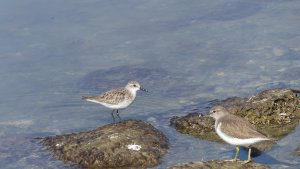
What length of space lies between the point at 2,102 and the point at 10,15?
6326mm

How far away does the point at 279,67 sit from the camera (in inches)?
697

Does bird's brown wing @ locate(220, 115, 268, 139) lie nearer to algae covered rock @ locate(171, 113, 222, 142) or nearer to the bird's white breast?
the bird's white breast

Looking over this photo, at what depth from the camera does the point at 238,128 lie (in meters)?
11.4

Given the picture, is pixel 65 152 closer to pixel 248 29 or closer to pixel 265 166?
pixel 265 166

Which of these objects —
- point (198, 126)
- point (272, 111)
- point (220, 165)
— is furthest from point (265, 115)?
point (220, 165)

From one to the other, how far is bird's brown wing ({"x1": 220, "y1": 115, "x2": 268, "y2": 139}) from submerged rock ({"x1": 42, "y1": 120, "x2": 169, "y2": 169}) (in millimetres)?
1717

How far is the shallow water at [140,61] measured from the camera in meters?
14.8

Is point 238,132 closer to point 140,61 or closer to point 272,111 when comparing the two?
point 272,111

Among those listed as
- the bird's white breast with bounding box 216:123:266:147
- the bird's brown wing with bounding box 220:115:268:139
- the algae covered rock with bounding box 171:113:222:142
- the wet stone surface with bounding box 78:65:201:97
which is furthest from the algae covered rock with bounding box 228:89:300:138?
the wet stone surface with bounding box 78:65:201:97

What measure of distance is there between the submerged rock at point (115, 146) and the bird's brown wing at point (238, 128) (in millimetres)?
1717

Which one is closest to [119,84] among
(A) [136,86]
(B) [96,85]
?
(B) [96,85]

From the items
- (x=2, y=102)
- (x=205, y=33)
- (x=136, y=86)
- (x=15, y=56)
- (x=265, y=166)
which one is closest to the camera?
(x=265, y=166)

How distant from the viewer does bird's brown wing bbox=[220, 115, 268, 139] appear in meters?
11.2

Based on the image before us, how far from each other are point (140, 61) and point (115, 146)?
671 centimetres
